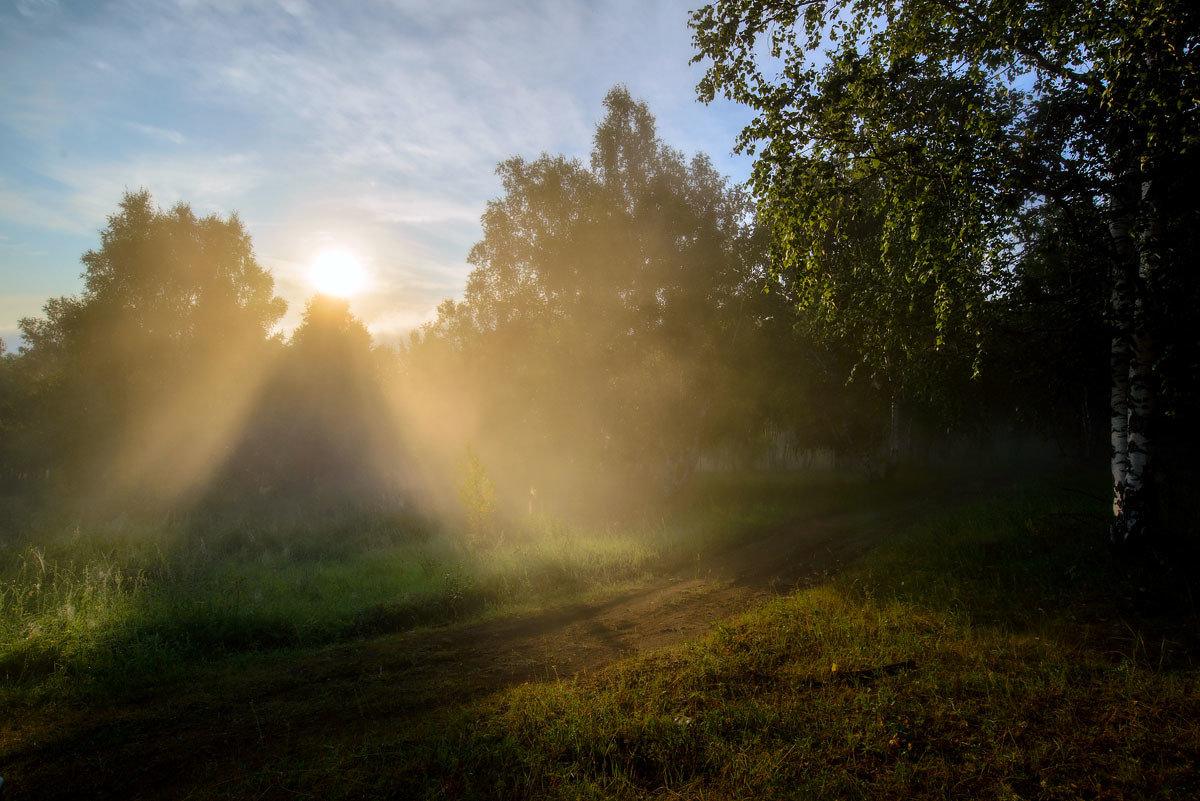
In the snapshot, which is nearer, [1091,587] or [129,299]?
[1091,587]

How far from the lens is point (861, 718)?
15.3 feet

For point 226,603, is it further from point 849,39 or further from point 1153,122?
point 1153,122

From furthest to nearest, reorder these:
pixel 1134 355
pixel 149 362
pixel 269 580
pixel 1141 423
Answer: pixel 149 362, pixel 269 580, pixel 1134 355, pixel 1141 423

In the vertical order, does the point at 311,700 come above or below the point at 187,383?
below

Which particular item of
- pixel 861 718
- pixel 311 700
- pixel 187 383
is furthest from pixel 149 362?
pixel 861 718

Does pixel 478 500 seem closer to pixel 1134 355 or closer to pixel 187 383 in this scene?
pixel 1134 355

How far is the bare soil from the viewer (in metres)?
4.57

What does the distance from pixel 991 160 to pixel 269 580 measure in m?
15.2

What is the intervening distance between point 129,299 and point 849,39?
34241mm

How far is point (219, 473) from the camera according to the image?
85.5ft

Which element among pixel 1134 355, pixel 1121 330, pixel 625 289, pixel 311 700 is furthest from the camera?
pixel 625 289

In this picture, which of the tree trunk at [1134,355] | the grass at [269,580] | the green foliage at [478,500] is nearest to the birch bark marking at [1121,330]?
the tree trunk at [1134,355]

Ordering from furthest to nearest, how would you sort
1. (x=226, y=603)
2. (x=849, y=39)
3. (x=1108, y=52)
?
(x=226, y=603), (x=849, y=39), (x=1108, y=52)

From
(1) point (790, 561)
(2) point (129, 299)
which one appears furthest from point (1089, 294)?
(2) point (129, 299)
